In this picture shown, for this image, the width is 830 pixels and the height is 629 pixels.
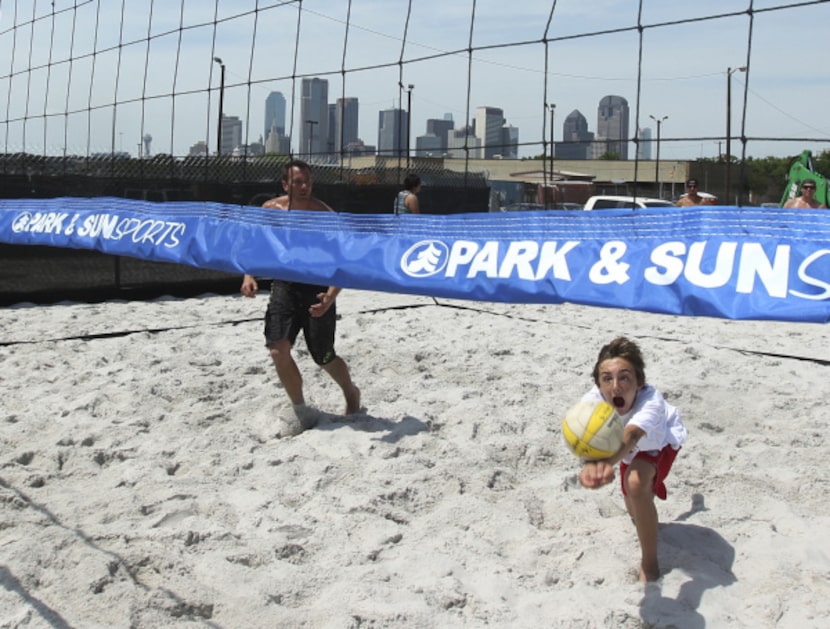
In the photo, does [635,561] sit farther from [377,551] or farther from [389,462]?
[389,462]

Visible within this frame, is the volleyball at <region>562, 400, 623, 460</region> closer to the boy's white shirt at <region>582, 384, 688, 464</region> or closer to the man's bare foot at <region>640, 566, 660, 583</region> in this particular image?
the boy's white shirt at <region>582, 384, 688, 464</region>

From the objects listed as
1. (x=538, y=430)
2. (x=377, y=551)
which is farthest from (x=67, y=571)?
(x=538, y=430)

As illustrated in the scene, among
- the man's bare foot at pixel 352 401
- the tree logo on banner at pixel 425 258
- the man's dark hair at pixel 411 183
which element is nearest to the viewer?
the tree logo on banner at pixel 425 258

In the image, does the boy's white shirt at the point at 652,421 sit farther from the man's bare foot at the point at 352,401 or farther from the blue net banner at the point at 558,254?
the man's bare foot at the point at 352,401

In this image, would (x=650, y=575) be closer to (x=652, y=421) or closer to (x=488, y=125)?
(x=652, y=421)

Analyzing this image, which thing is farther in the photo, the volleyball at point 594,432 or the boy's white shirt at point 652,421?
the boy's white shirt at point 652,421

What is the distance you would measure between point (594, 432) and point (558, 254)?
22.6 inches

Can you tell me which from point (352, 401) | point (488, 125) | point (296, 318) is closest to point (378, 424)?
point (352, 401)

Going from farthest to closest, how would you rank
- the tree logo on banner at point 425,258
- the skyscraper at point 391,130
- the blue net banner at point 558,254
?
the skyscraper at point 391,130 < the tree logo on banner at point 425,258 < the blue net banner at point 558,254

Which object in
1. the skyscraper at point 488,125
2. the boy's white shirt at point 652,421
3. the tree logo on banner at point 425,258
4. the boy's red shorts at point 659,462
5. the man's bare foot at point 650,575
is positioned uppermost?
the skyscraper at point 488,125

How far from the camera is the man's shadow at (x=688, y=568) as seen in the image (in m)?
2.43

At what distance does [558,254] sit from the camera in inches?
103

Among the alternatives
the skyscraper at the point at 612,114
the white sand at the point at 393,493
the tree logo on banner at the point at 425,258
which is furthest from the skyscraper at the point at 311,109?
the tree logo on banner at the point at 425,258

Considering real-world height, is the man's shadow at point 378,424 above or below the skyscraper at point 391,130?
below
